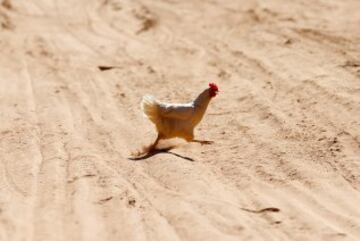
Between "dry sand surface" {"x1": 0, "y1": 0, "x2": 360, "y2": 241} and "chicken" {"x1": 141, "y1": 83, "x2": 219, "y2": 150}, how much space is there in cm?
25

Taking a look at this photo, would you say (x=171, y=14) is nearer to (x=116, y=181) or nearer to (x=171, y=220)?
(x=116, y=181)

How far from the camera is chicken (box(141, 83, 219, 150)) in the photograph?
6977mm

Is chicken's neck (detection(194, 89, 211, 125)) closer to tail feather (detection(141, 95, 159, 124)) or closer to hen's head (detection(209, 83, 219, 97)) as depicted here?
hen's head (detection(209, 83, 219, 97))

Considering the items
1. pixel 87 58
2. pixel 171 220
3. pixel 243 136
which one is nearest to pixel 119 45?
pixel 87 58

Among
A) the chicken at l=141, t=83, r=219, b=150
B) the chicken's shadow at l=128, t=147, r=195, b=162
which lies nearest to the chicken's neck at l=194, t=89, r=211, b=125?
the chicken at l=141, t=83, r=219, b=150

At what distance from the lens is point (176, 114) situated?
6.97 meters

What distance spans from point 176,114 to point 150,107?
0.83ft

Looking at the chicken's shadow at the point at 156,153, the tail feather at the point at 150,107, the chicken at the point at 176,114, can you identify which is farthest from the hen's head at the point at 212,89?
the chicken's shadow at the point at 156,153

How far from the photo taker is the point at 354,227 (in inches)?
217

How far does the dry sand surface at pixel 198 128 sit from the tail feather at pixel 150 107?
0.38 meters

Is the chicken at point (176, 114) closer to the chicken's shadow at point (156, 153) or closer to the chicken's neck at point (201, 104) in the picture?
the chicken's neck at point (201, 104)

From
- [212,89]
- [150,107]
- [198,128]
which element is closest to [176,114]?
[150,107]

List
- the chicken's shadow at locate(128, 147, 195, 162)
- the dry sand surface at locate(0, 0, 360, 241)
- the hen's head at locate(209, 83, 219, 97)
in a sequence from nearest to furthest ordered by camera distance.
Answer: the dry sand surface at locate(0, 0, 360, 241) < the hen's head at locate(209, 83, 219, 97) < the chicken's shadow at locate(128, 147, 195, 162)

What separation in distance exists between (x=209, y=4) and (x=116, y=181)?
6519mm
